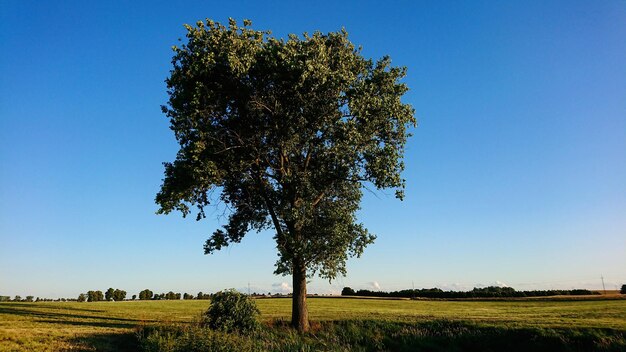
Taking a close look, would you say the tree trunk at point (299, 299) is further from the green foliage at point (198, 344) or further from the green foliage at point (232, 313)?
the green foliage at point (198, 344)

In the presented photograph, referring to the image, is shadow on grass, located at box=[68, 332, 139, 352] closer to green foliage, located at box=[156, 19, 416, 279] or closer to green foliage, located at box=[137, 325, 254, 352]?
green foliage, located at box=[137, 325, 254, 352]

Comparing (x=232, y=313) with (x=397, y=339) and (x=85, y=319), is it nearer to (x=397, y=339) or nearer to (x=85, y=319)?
(x=397, y=339)

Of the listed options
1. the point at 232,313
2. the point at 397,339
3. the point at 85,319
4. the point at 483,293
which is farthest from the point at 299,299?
the point at 483,293

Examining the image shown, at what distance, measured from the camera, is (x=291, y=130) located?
3003 cm

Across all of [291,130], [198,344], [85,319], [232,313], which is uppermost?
[291,130]

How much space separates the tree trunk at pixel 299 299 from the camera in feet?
99.3

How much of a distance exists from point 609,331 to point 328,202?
62.5 feet

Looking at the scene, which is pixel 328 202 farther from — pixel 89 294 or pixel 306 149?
pixel 89 294

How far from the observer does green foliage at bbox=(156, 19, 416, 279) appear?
28531mm

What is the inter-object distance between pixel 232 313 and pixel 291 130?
12.5m

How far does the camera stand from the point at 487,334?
26781 mm

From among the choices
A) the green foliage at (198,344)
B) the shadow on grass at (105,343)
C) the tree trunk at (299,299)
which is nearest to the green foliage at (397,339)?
the green foliage at (198,344)

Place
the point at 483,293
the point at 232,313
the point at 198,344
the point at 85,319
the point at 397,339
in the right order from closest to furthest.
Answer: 1. the point at 198,344
2. the point at 232,313
3. the point at 397,339
4. the point at 85,319
5. the point at 483,293

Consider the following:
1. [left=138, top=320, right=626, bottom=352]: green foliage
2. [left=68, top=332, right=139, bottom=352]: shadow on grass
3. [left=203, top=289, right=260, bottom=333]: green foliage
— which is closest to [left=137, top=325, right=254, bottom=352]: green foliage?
[left=138, top=320, right=626, bottom=352]: green foliage
